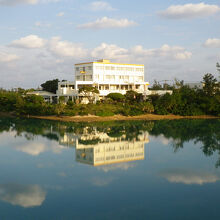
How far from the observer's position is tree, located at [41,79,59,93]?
48594mm

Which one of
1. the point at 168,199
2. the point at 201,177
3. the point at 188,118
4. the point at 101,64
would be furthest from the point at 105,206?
the point at 101,64

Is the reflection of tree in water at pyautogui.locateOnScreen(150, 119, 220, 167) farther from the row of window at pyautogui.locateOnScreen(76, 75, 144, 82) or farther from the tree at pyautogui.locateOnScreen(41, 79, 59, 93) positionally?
the tree at pyautogui.locateOnScreen(41, 79, 59, 93)

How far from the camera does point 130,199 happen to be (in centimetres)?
909

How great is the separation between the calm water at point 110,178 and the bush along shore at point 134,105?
12.2 m

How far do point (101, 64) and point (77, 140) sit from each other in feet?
74.5

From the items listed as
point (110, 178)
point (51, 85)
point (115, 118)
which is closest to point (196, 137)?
point (110, 178)

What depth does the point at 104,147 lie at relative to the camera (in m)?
17.0

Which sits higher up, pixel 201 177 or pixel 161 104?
pixel 161 104

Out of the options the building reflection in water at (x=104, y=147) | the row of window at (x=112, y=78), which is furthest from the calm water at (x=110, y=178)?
the row of window at (x=112, y=78)

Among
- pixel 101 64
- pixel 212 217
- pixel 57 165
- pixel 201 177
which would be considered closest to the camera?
pixel 212 217

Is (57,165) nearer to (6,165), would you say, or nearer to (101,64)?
(6,165)

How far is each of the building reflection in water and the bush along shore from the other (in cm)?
1005

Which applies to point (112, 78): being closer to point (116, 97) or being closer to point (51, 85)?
point (116, 97)

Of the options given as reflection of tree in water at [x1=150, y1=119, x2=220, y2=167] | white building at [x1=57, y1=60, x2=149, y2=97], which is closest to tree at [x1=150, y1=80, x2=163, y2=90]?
white building at [x1=57, y1=60, x2=149, y2=97]
